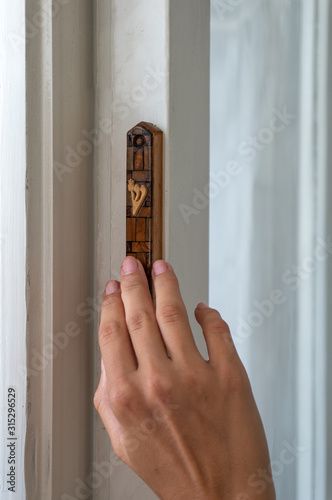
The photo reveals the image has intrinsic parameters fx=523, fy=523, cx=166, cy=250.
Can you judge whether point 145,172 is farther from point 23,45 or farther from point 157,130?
point 23,45

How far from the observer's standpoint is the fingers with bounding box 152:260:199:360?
550 mm

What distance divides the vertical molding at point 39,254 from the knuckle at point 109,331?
78 millimetres

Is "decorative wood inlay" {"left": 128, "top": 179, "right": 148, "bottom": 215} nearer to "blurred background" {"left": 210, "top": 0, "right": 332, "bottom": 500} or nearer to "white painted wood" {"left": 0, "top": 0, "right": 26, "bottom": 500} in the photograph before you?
"white painted wood" {"left": 0, "top": 0, "right": 26, "bottom": 500}

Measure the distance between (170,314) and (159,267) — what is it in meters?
0.06

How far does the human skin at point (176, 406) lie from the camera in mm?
529

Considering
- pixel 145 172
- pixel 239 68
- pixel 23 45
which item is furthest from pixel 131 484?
pixel 239 68

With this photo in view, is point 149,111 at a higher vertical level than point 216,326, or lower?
higher

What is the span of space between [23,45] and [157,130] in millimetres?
177

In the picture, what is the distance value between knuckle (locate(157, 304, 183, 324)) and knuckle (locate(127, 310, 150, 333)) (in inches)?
0.6

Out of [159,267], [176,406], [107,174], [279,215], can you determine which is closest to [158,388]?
[176,406]

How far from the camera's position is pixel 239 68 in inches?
33.9

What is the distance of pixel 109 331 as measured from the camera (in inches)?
22.5

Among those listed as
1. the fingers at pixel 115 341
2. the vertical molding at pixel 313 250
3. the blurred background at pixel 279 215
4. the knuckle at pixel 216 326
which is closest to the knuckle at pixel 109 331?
the fingers at pixel 115 341

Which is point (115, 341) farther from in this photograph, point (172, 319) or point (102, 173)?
point (102, 173)
